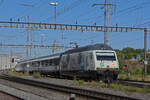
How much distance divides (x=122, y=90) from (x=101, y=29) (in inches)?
658

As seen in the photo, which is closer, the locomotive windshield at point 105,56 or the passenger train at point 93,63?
the passenger train at point 93,63

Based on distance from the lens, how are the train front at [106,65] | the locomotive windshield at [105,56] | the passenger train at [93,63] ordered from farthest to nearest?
1. the locomotive windshield at [105,56]
2. the passenger train at [93,63]
3. the train front at [106,65]

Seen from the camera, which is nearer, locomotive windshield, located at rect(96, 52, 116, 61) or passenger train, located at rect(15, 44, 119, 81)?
passenger train, located at rect(15, 44, 119, 81)

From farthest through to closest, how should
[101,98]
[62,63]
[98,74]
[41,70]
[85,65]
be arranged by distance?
1. [41,70]
2. [62,63]
3. [85,65]
4. [98,74]
5. [101,98]

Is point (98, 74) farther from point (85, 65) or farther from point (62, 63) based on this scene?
point (62, 63)

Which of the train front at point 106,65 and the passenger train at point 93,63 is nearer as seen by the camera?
the train front at point 106,65

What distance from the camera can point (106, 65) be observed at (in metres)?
23.2

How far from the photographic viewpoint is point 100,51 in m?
23.8

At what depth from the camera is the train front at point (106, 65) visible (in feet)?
75.0

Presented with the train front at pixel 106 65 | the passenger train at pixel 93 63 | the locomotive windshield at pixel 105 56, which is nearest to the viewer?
the train front at pixel 106 65

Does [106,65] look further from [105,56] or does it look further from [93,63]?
[93,63]

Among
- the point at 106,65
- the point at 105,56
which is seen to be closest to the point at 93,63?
the point at 106,65

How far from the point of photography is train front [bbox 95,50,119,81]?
22875mm

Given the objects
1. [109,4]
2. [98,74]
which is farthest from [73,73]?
[109,4]
